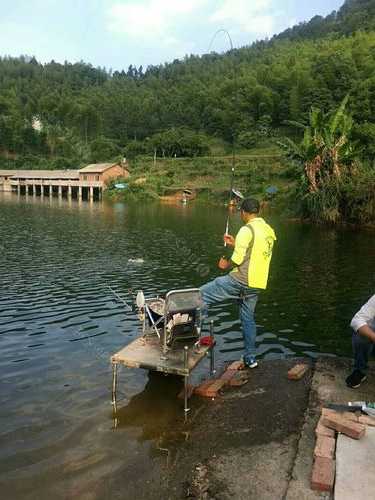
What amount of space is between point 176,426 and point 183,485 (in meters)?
1.52

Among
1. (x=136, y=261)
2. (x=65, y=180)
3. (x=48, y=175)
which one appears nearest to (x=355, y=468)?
(x=136, y=261)

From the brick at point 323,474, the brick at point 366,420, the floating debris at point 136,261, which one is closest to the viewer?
the brick at point 323,474

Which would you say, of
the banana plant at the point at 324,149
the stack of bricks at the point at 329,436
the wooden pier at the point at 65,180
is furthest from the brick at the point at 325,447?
the wooden pier at the point at 65,180

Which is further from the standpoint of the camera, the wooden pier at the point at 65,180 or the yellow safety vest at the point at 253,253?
the wooden pier at the point at 65,180

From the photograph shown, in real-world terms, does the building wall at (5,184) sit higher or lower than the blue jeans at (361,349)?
lower

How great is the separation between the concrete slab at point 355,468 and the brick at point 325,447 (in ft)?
0.20

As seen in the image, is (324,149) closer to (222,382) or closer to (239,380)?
(239,380)

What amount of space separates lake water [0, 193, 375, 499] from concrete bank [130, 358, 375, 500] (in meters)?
0.47

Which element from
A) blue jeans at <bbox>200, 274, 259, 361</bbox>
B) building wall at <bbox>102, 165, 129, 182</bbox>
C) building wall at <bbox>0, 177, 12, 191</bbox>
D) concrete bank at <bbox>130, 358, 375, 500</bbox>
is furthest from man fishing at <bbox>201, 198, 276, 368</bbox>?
building wall at <bbox>0, 177, 12, 191</bbox>

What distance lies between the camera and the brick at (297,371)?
24.9 feet

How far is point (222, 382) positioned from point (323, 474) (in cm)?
305

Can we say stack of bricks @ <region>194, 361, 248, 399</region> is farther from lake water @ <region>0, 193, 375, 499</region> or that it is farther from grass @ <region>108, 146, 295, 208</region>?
grass @ <region>108, 146, 295, 208</region>

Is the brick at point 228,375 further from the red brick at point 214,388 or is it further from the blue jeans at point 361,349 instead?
the blue jeans at point 361,349

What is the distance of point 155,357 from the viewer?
7234mm
